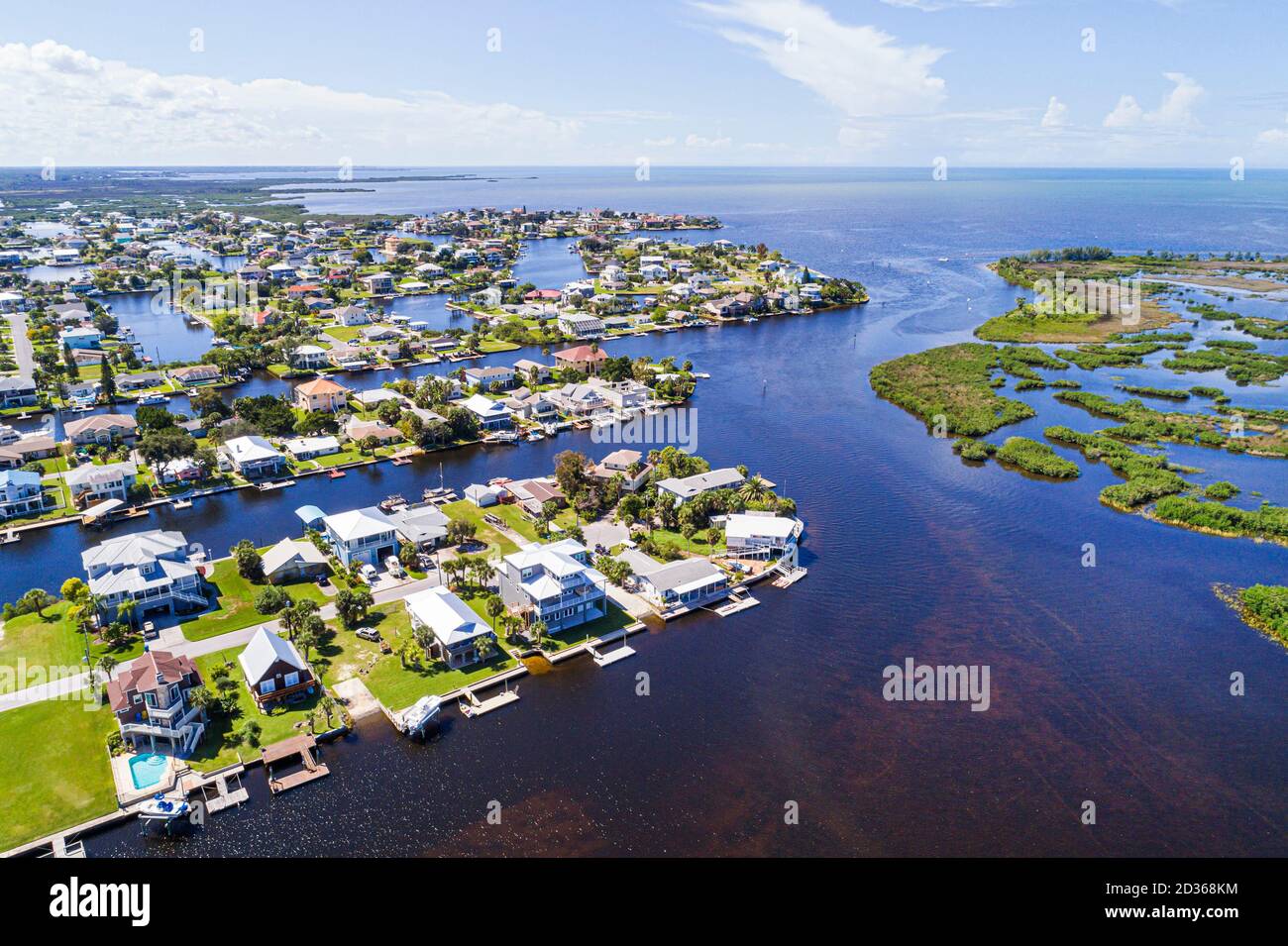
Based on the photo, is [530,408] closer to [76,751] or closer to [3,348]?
[76,751]

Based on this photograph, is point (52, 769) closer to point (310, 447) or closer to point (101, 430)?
point (310, 447)

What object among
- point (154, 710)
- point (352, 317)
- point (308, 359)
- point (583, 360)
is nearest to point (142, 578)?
point (154, 710)

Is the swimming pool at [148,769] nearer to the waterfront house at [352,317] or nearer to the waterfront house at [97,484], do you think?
the waterfront house at [97,484]

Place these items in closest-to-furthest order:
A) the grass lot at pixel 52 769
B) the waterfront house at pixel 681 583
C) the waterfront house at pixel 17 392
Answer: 1. the grass lot at pixel 52 769
2. the waterfront house at pixel 681 583
3. the waterfront house at pixel 17 392

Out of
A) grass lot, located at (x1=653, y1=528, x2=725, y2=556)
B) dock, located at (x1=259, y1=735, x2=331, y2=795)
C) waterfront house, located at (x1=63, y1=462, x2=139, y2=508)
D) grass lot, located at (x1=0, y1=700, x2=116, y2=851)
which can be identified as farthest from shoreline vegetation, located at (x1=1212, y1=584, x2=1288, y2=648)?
waterfront house, located at (x1=63, y1=462, x2=139, y2=508)

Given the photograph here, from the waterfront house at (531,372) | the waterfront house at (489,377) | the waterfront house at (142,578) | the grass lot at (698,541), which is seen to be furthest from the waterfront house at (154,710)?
the waterfront house at (531,372)
